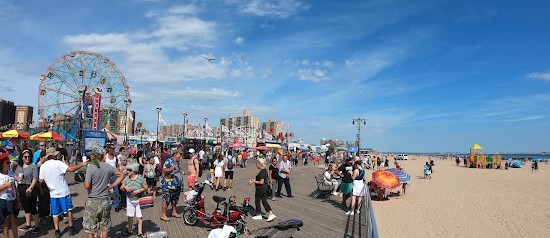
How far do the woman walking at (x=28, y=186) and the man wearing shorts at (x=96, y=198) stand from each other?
1.79m

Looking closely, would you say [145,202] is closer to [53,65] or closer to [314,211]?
[314,211]

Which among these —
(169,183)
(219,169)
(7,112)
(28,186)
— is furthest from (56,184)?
(7,112)

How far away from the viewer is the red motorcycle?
7305mm

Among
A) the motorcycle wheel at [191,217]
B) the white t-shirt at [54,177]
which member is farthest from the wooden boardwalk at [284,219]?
the white t-shirt at [54,177]

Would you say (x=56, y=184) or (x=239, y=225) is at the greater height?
(x=56, y=184)

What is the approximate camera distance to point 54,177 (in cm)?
649

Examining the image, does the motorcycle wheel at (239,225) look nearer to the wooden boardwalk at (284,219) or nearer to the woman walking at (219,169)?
the wooden boardwalk at (284,219)

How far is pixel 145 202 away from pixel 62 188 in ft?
4.95

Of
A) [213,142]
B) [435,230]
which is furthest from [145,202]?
[213,142]

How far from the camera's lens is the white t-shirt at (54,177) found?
6.46 meters

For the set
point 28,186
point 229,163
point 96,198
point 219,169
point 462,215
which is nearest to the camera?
point 96,198

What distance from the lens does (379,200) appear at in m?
15.3

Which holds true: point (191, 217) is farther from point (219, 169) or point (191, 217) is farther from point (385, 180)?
point (385, 180)

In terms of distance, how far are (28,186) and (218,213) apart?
3748mm
